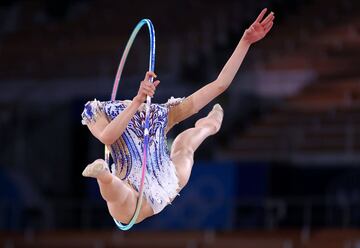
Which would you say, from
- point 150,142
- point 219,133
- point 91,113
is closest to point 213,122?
point 150,142

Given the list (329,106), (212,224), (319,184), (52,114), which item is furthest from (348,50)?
(52,114)

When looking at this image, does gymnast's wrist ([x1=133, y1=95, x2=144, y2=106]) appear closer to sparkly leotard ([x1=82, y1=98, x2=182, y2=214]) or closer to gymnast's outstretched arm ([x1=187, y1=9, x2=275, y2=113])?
sparkly leotard ([x1=82, y1=98, x2=182, y2=214])

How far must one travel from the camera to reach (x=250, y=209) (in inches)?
Result: 432

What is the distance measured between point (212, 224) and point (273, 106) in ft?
6.09

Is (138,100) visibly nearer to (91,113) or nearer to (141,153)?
(91,113)

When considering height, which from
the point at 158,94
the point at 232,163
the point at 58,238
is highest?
the point at 158,94

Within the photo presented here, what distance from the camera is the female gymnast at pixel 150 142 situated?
574 cm

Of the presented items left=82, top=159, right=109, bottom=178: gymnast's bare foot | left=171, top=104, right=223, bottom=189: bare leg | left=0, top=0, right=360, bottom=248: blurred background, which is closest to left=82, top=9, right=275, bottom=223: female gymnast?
left=171, top=104, right=223, bottom=189: bare leg

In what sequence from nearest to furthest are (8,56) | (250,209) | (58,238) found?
(250,209)
(58,238)
(8,56)

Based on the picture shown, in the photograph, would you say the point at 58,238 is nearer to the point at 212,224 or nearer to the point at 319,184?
the point at 212,224

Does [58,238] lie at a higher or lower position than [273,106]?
lower

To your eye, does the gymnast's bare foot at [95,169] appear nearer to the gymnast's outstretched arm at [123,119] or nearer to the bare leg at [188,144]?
the gymnast's outstretched arm at [123,119]

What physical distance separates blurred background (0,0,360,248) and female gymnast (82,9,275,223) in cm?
447

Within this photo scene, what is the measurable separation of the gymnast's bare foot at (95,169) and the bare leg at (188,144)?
773 millimetres
